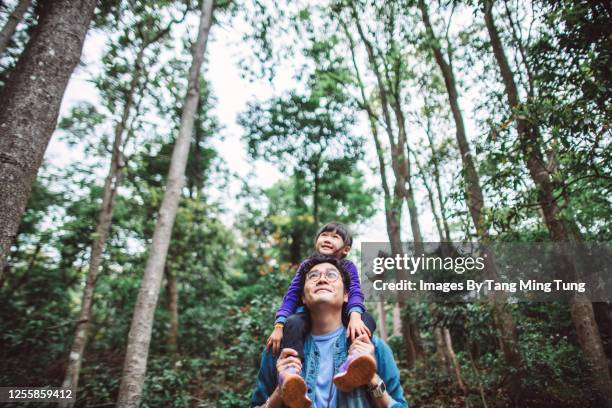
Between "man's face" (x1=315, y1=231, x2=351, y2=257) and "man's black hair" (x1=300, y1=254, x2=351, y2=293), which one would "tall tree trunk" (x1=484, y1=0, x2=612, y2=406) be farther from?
"man's black hair" (x1=300, y1=254, x2=351, y2=293)

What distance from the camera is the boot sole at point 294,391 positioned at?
166 centimetres

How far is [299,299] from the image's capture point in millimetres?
2660

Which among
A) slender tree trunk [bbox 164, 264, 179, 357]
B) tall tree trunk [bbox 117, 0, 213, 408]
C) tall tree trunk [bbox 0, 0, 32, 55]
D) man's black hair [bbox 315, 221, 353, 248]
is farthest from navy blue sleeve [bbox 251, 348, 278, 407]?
slender tree trunk [bbox 164, 264, 179, 357]

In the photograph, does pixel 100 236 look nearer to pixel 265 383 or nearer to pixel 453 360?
pixel 265 383

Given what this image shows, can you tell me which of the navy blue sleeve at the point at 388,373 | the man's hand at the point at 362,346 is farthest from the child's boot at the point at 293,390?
the navy blue sleeve at the point at 388,373

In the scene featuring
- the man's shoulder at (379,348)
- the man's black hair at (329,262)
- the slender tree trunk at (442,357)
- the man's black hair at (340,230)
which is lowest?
the slender tree trunk at (442,357)

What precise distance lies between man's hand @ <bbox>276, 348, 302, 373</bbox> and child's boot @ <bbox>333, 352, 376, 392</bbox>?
23 cm

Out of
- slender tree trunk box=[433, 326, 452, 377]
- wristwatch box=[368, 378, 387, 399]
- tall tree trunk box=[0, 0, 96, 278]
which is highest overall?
tall tree trunk box=[0, 0, 96, 278]

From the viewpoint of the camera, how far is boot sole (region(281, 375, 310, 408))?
5.43ft

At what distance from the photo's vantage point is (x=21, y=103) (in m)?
2.67

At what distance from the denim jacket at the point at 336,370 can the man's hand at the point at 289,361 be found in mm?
139

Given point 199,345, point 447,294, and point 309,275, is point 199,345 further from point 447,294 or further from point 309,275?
point 309,275

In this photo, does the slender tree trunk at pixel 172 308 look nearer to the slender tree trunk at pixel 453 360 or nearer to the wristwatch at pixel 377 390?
the slender tree trunk at pixel 453 360

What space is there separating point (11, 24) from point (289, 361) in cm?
455
